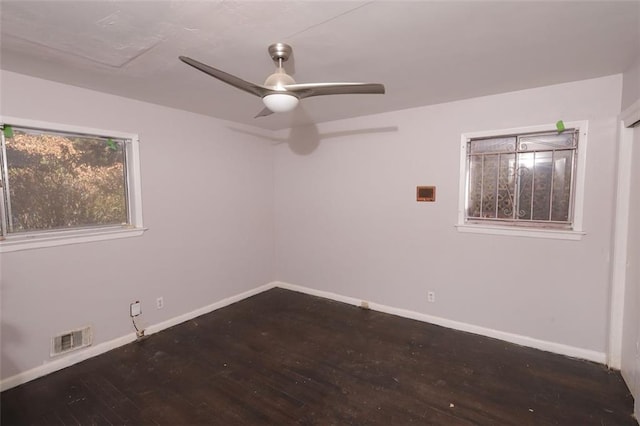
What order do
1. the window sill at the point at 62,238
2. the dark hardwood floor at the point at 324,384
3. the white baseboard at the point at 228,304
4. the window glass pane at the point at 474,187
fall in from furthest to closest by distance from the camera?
the window glass pane at the point at 474,187
the white baseboard at the point at 228,304
the window sill at the point at 62,238
the dark hardwood floor at the point at 324,384

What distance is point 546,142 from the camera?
8.70ft

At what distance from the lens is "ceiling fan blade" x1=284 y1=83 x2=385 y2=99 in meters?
1.59

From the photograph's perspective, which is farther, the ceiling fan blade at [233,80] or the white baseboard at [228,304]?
the white baseboard at [228,304]

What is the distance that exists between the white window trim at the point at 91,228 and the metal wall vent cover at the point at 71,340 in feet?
2.50

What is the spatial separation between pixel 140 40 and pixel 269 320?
277 cm

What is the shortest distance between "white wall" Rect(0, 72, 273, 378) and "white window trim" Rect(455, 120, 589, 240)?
2562mm

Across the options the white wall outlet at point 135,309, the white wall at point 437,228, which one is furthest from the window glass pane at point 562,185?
the white wall outlet at point 135,309

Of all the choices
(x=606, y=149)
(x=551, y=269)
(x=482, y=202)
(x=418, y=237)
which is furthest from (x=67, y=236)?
(x=606, y=149)

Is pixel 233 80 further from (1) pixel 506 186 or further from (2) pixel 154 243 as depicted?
(1) pixel 506 186

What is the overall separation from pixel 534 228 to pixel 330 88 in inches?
89.8

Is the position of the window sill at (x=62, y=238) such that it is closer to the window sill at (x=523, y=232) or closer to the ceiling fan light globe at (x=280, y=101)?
the ceiling fan light globe at (x=280, y=101)

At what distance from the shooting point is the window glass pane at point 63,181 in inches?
90.8

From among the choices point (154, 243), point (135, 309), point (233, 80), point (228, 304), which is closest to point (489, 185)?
point (233, 80)

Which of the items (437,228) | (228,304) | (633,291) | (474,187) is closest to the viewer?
(633,291)
